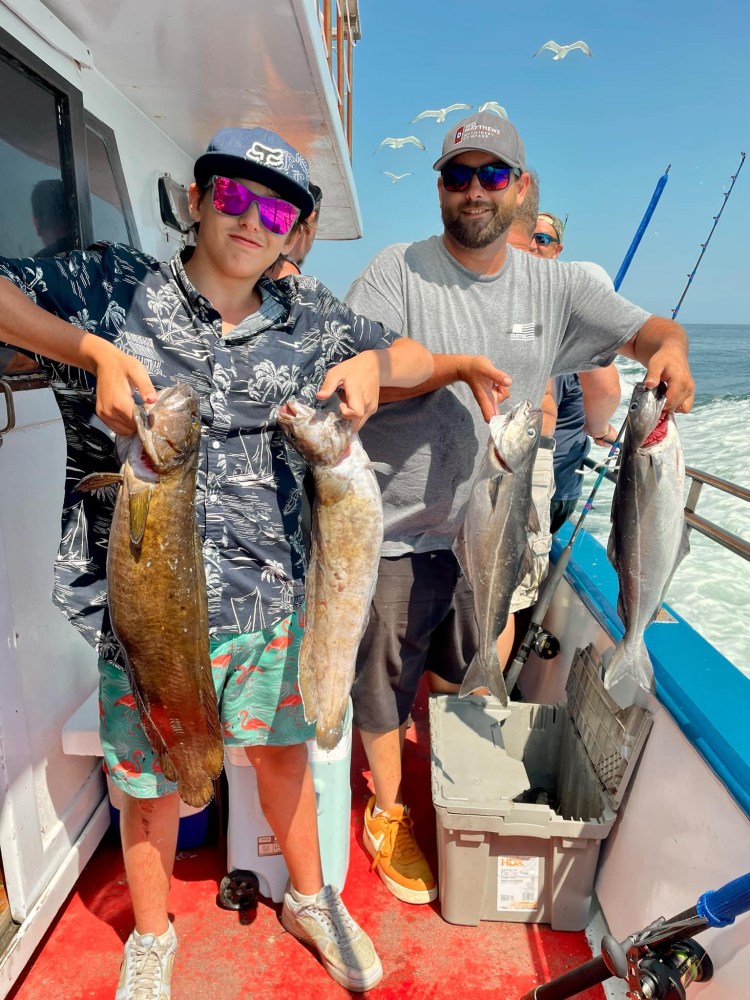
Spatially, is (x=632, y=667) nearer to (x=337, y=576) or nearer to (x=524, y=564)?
(x=524, y=564)

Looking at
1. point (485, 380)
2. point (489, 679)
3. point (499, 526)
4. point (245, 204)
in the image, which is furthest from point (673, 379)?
point (245, 204)

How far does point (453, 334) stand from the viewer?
105 inches

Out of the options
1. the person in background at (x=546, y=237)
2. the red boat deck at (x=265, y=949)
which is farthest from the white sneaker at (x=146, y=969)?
the person in background at (x=546, y=237)

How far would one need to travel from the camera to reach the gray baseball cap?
256cm

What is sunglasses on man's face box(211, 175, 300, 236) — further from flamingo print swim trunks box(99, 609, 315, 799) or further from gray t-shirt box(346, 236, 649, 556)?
flamingo print swim trunks box(99, 609, 315, 799)

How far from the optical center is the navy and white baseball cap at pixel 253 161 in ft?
6.08

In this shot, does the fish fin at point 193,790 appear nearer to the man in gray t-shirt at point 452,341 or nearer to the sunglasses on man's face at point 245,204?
the man in gray t-shirt at point 452,341

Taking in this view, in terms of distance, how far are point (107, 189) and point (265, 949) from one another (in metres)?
3.70

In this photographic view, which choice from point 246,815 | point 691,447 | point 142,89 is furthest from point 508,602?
point 691,447

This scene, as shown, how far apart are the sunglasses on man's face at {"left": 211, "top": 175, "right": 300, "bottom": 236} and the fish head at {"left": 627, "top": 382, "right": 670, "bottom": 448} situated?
4.13ft

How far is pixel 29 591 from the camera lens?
2.49m

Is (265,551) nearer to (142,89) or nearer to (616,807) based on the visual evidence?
(616,807)

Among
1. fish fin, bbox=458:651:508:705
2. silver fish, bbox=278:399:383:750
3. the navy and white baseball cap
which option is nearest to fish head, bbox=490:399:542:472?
silver fish, bbox=278:399:383:750

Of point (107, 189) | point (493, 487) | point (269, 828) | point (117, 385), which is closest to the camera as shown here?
point (117, 385)
